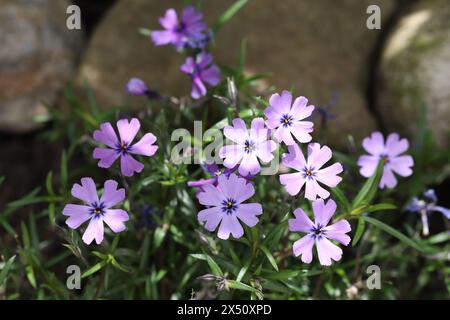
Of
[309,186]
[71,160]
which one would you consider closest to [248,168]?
[309,186]

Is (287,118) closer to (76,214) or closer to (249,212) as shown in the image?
(249,212)

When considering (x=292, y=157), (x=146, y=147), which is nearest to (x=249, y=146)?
(x=292, y=157)

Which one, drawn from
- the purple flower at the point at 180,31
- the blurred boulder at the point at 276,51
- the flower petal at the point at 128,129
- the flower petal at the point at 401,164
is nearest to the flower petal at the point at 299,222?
the flower petal at the point at 128,129

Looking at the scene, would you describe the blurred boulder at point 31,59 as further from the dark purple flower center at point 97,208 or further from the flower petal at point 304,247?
the flower petal at point 304,247

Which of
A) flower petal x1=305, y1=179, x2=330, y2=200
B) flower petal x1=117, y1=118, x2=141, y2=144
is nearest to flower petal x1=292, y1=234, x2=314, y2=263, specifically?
flower petal x1=305, y1=179, x2=330, y2=200

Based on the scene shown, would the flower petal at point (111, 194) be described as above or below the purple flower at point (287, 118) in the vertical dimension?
below
